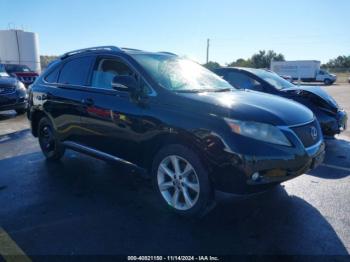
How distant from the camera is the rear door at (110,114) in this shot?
144 inches

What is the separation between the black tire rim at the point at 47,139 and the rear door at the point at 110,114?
1.18 meters

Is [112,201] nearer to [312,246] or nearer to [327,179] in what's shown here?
[312,246]

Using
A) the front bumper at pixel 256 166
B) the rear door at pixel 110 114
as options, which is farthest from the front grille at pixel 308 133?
the rear door at pixel 110 114

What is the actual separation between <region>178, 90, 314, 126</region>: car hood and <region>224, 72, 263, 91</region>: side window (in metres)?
3.37

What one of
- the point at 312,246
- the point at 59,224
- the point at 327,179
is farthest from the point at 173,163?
the point at 327,179

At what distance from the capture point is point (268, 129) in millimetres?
3002

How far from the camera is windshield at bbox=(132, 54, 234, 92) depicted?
3662 millimetres

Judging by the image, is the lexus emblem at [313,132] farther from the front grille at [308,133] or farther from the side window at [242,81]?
the side window at [242,81]

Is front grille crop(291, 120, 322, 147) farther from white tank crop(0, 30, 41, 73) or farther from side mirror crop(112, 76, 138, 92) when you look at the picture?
white tank crop(0, 30, 41, 73)

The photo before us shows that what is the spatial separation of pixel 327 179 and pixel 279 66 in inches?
1621

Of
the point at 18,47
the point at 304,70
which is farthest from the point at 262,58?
the point at 18,47

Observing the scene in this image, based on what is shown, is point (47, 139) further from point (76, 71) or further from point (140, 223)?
point (140, 223)

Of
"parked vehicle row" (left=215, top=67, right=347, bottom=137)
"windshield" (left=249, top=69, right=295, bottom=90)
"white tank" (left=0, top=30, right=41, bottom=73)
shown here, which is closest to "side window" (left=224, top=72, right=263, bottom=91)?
"parked vehicle row" (left=215, top=67, right=347, bottom=137)

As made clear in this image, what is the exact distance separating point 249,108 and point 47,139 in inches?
149
